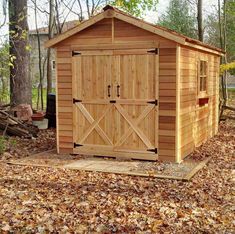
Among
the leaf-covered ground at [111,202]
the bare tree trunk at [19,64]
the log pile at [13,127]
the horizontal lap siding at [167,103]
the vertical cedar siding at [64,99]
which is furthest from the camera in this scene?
the bare tree trunk at [19,64]

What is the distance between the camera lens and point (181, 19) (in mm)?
30484

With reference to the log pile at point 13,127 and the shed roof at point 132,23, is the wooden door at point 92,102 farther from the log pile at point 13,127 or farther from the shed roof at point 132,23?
the log pile at point 13,127

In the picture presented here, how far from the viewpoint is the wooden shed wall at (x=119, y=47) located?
818 cm

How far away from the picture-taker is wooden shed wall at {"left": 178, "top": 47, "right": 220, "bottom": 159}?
335 inches

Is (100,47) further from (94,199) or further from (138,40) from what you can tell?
(94,199)

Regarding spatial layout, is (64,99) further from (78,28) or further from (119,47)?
(119,47)

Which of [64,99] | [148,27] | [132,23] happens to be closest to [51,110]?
[64,99]

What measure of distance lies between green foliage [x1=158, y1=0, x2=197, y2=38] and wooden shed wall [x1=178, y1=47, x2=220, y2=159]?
18025 millimetres

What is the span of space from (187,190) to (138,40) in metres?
3.43

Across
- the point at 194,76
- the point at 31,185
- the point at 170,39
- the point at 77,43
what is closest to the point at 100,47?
the point at 77,43

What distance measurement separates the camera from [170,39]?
313 inches

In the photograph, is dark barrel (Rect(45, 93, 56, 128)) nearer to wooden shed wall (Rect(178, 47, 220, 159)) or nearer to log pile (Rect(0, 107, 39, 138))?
log pile (Rect(0, 107, 39, 138))

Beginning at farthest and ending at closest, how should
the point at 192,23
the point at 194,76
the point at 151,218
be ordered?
the point at 192,23 → the point at 194,76 → the point at 151,218

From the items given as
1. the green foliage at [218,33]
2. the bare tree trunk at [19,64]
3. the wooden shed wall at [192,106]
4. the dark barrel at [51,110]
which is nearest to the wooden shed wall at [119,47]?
the wooden shed wall at [192,106]
